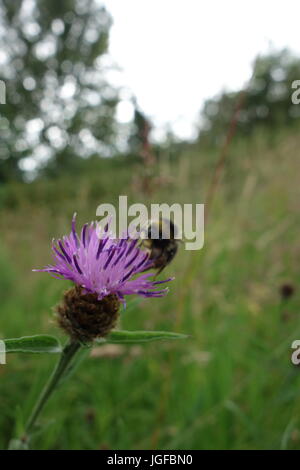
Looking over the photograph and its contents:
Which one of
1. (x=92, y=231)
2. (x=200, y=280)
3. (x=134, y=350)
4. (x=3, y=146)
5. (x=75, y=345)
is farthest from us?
(x=3, y=146)

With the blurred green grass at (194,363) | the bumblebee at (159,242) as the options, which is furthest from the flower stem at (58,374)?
the bumblebee at (159,242)

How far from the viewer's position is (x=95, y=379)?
2.42 meters

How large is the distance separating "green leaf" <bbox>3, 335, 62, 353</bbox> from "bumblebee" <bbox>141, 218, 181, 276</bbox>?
1.52 ft

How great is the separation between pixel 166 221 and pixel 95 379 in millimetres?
1308

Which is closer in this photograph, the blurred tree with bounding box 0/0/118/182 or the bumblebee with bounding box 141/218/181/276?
the bumblebee with bounding box 141/218/181/276

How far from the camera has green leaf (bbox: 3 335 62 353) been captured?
100 cm

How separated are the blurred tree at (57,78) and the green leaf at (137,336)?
68.1 feet

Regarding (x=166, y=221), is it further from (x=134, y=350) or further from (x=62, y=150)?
(x=62, y=150)

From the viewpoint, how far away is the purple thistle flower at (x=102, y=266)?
3.69 ft

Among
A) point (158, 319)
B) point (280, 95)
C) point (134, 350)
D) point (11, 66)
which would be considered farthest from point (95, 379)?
point (11, 66)

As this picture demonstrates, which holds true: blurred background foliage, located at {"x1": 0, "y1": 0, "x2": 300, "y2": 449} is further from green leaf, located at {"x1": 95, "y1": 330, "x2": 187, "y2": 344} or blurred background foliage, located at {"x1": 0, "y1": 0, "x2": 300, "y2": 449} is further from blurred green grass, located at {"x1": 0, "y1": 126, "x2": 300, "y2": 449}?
green leaf, located at {"x1": 95, "y1": 330, "x2": 187, "y2": 344}

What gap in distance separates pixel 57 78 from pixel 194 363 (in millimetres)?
25917

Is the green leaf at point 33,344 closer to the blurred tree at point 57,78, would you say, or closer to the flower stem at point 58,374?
the flower stem at point 58,374

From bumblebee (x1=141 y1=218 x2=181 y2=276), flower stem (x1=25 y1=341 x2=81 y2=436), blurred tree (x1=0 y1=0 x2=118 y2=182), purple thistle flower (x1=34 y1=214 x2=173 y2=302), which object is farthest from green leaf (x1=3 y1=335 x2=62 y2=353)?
blurred tree (x1=0 y1=0 x2=118 y2=182)
